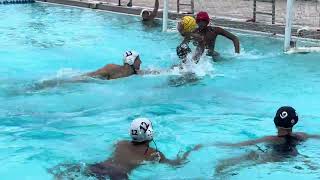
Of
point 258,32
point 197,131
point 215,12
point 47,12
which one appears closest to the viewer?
point 197,131

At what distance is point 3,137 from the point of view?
8.25m

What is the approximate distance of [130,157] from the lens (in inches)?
244

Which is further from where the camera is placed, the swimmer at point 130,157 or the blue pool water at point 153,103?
the blue pool water at point 153,103

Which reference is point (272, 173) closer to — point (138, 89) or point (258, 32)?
point (138, 89)

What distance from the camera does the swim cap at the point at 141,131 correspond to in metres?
6.18

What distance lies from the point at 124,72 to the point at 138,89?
1.21 ft

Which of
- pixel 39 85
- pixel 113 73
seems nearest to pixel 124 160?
pixel 113 73

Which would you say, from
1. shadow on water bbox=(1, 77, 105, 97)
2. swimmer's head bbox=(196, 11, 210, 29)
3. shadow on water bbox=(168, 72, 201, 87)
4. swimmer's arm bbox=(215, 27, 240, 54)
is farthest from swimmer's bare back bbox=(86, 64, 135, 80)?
swimmer's arm bbox=(215, 27, 240, 54)

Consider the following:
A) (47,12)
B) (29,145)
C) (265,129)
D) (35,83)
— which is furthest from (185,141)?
(47,12)

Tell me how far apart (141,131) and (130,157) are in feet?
0.90

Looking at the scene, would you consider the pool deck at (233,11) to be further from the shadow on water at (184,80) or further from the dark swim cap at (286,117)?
the dark swim cap at (286,117)

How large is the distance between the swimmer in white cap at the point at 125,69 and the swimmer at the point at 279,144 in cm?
405

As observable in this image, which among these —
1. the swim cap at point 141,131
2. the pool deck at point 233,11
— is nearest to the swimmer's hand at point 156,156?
the swim cap at point 141,131

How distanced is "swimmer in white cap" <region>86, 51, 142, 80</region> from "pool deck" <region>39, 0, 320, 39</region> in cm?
561
